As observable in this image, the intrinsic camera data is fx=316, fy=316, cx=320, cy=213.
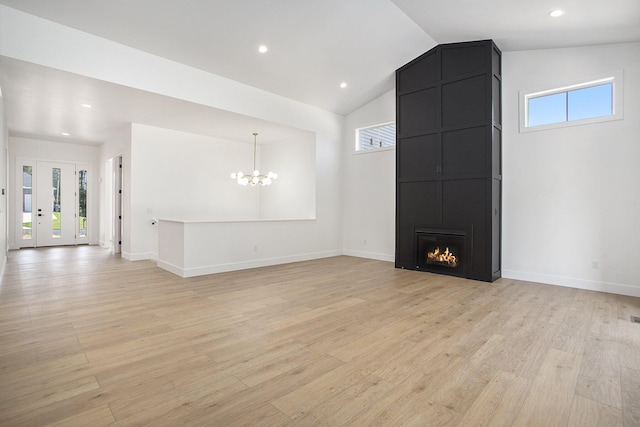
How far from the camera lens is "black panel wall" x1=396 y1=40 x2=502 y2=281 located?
16.7ft

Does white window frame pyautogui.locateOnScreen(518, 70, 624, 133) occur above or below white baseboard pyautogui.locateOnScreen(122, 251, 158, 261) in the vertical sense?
above

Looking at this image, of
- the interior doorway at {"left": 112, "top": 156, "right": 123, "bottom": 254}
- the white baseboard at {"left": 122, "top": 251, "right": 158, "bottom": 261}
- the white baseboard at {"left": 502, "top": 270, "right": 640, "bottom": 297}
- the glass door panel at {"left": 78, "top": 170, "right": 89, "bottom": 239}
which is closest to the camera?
the white baseboard at {"left": 502, "top": 270, "right": 640, "bottom": 297}

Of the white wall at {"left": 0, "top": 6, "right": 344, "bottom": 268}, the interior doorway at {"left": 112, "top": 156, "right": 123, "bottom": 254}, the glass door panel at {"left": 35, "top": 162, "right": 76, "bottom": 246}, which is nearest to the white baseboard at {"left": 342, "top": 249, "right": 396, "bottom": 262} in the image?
the white wall at {"left": 0, "top": 6, "right": 344, "bottom": 268}

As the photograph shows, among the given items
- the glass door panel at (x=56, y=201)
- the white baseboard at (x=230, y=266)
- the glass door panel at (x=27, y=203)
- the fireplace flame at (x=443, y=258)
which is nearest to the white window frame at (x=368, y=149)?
the fireplace flame at (x=443, y=258)

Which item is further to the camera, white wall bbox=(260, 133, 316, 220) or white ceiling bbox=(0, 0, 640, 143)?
white wall bbox=(260, 133, 316, 220)

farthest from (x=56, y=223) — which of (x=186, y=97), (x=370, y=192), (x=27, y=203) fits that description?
(x=370, y=192)

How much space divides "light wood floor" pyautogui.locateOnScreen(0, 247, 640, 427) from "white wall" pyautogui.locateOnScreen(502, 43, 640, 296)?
544 mm

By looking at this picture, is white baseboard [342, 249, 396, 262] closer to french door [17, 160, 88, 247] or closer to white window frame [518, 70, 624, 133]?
white window frame [518, 70, 624, 133]

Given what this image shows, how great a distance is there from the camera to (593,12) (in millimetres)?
3801

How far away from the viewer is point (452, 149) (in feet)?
17.8

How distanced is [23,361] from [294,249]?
16.0 ft

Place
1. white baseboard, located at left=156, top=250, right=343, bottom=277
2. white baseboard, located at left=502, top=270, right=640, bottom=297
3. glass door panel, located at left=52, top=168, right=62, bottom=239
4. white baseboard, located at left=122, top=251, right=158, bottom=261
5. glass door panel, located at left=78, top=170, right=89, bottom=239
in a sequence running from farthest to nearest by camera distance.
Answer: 1. glass door panel, located at left=78, top=170, right=89, bottom=239
2. glass door panel, located at left=52, top=168, right=62, bottom=239
3. white baseboard, located at left=122, top=251, right=158, bottom=261
4. white baseboard, located at left=156, top=250, right=343, bottom=277
5. white baseboard, located at left=502, top=270, right=640, bottom=297

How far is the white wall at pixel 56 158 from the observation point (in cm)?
848

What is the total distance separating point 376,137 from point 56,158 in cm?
906
